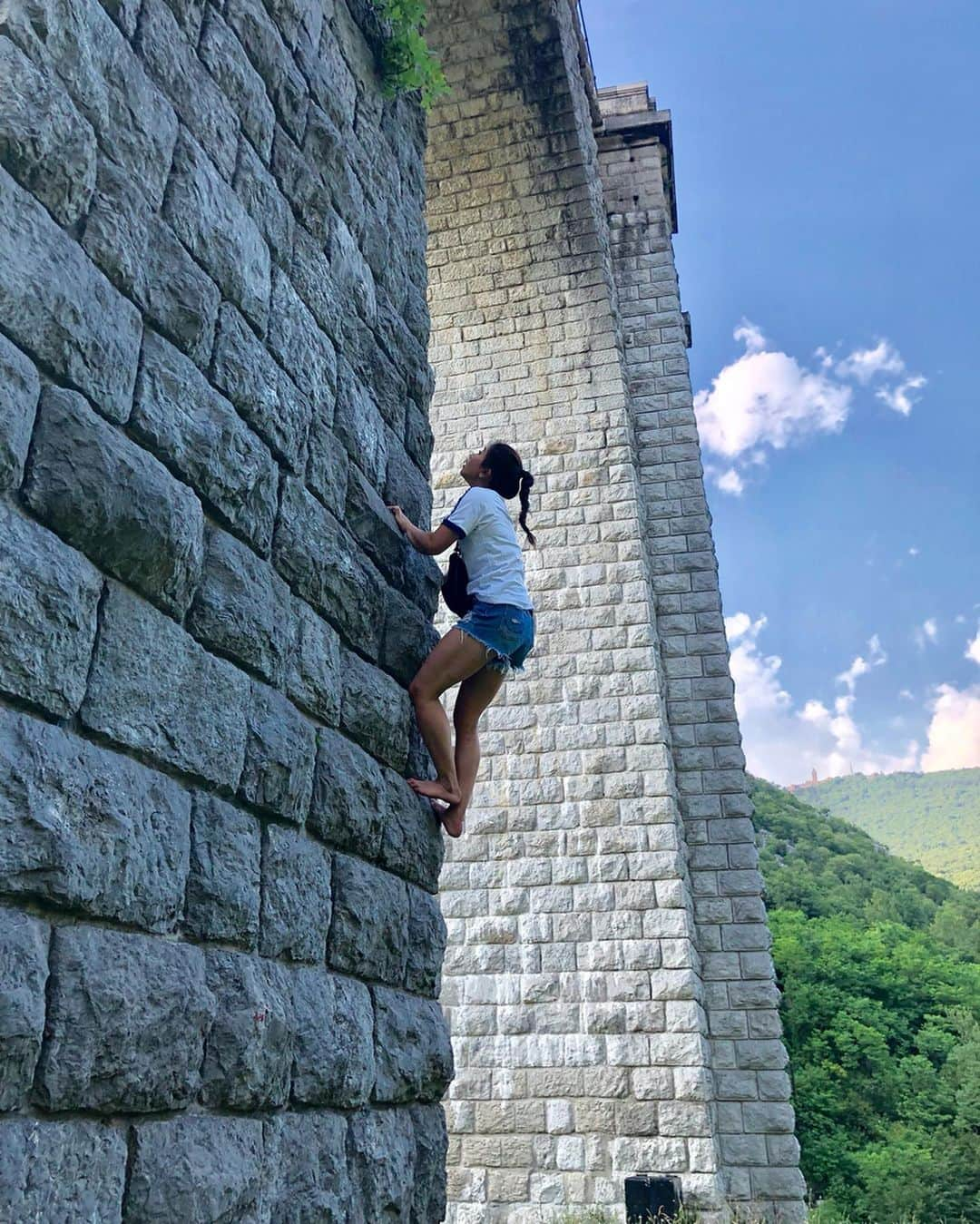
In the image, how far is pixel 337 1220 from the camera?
191cm

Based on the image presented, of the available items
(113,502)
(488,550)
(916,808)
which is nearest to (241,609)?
(113,502)

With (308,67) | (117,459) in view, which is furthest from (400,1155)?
(308,67)

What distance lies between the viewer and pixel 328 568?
231cm

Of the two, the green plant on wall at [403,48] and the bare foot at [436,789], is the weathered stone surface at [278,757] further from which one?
the green plant on wall at [403,48]

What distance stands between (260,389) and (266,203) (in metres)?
0.50

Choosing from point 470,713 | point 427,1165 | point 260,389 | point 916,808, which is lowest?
point 427,1165

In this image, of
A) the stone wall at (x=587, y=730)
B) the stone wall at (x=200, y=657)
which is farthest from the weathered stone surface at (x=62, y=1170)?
the stone wall at (x=587, y=730)

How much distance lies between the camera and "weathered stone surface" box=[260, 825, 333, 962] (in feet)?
6.14

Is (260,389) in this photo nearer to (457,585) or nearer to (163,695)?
(163,695)

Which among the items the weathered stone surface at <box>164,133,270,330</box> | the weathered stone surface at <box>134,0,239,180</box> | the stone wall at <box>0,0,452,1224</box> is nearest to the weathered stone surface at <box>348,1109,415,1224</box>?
the stone wall at <box>0,0,452,1224</box>

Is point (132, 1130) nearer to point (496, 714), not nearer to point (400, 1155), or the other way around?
point (400, 1155)

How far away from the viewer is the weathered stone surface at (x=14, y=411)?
1360 millimetres

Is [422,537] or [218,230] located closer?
[218,230]

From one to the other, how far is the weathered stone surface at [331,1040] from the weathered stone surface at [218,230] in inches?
54.4
